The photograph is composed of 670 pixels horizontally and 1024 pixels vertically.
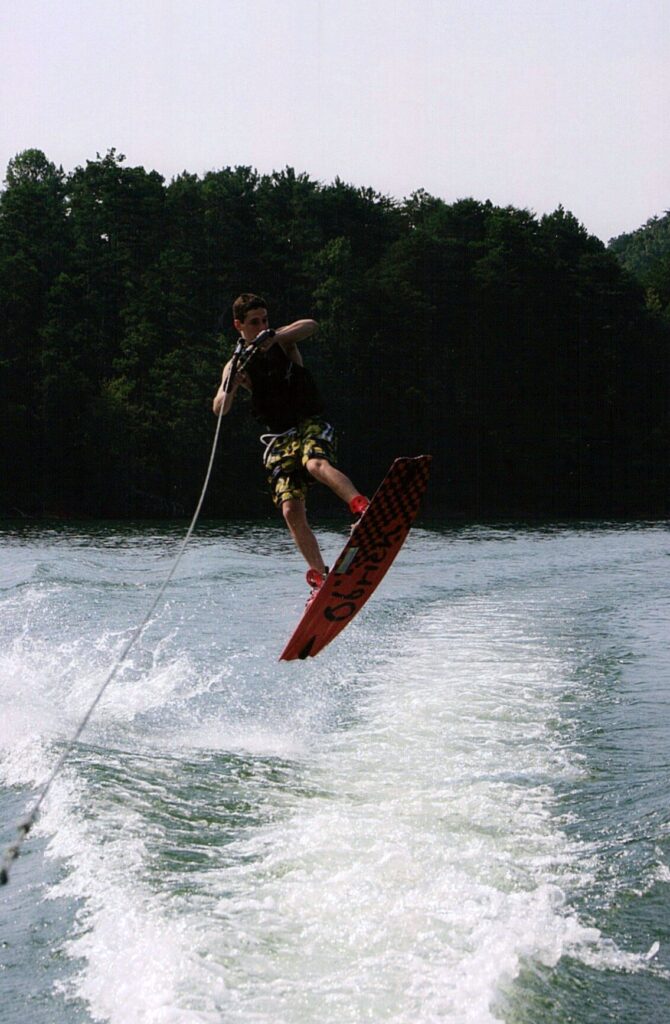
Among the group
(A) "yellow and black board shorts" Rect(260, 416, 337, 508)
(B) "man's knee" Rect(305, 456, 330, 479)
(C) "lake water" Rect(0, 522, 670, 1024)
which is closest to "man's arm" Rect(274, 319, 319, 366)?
(A) "yellow and black board shorts" Rect(260, 416, 337, 508)

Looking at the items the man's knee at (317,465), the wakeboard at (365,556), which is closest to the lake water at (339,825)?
the wakeboard at (365,556)

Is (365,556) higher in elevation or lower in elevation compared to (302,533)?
lower

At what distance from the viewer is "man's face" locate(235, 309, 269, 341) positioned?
796 cm

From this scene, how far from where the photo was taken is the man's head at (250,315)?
26.1ft

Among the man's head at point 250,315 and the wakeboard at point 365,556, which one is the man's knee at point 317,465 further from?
the man's head at point 250,315

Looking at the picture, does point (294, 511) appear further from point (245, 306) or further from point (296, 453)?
point (245, 306)

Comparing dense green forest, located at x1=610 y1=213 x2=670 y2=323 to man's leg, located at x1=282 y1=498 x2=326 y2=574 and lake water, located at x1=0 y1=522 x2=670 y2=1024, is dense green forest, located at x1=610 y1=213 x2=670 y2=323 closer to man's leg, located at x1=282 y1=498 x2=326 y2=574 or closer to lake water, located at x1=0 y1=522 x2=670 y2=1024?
lake water, located at x1=0 y1=522 x2=670 y2=1024

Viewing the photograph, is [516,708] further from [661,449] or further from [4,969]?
[661,449]

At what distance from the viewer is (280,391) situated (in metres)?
8.15

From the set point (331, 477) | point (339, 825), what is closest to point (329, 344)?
point (331, 477)

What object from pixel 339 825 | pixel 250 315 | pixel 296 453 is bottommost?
pixel 339 825

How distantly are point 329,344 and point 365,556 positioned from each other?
164 ft

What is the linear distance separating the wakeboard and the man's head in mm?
1328

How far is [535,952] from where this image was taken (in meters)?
5.23
